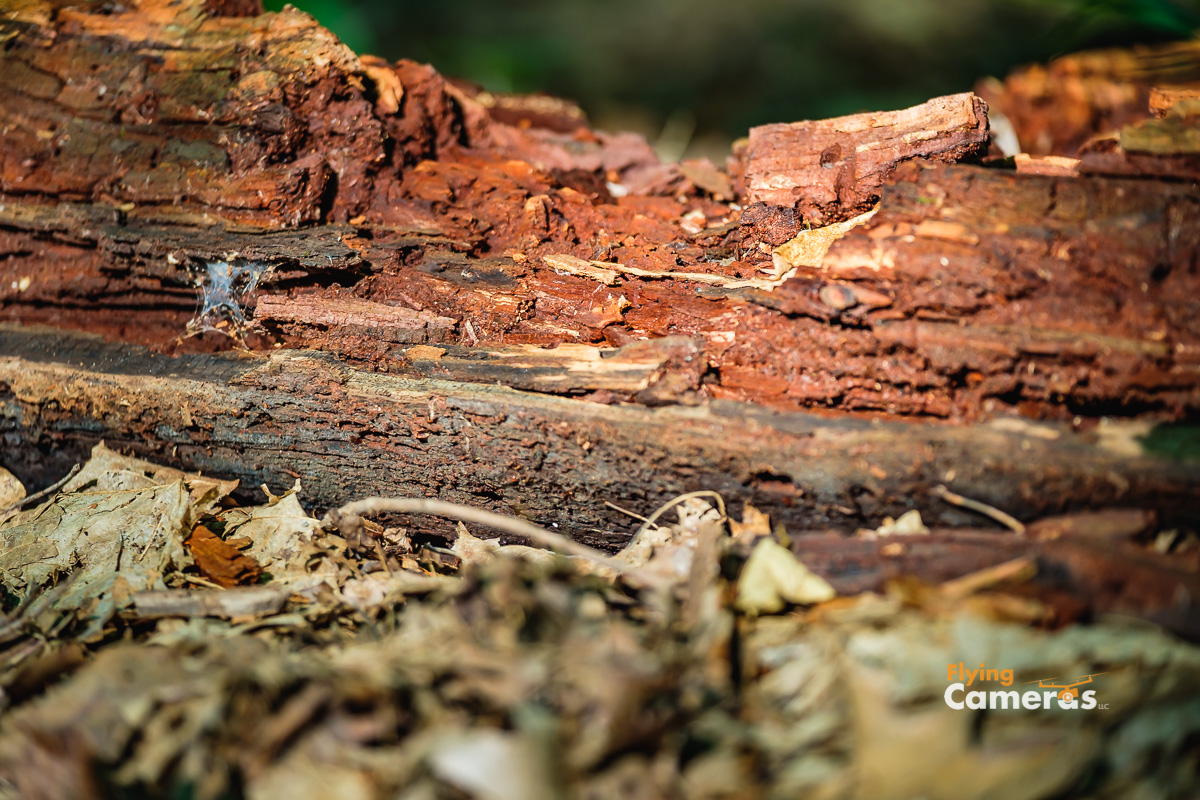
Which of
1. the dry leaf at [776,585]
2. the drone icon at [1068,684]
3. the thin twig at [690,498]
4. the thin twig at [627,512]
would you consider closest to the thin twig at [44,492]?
the thin twig at [627,512]

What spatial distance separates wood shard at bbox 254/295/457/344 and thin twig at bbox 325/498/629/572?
1.91ft

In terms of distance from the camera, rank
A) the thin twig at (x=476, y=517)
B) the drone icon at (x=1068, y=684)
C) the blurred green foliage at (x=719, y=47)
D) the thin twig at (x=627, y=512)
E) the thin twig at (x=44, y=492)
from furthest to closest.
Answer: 1. the blurred green foliage at (x=719, y=47)
2. the thin twig at (x=44, y=492)
3. the thin twig at (x=627, y=512)
4. the thin twig at (x=476, y=517)
5. the drone icon at (x=1068, y=684)

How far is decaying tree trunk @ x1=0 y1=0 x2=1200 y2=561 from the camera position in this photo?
1.84 metres

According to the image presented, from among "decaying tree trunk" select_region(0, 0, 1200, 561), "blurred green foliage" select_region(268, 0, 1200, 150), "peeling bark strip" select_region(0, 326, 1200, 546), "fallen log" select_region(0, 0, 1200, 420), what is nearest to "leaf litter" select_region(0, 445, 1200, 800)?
"peeling bark strip" select_region(0, 326, 1200, 546)

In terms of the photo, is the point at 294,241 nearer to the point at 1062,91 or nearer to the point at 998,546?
the point at 998,546

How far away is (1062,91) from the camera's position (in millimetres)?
4590

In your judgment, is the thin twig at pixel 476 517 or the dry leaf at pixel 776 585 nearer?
the dry leaf at pixel 776 585

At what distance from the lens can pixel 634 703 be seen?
1357 millimetres

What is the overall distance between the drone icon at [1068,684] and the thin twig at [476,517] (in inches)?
40.0

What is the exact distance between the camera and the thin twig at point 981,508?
1805 mm

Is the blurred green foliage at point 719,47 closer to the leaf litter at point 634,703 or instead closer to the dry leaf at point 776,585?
the dry leaf at point 776,585

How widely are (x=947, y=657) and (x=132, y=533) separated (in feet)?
8.50

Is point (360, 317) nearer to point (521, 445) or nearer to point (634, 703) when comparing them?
point (521, 445)

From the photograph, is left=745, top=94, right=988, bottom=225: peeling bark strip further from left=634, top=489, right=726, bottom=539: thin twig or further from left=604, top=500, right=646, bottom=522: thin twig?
left=604, top=500, right=646, bottom=522: thin twig
